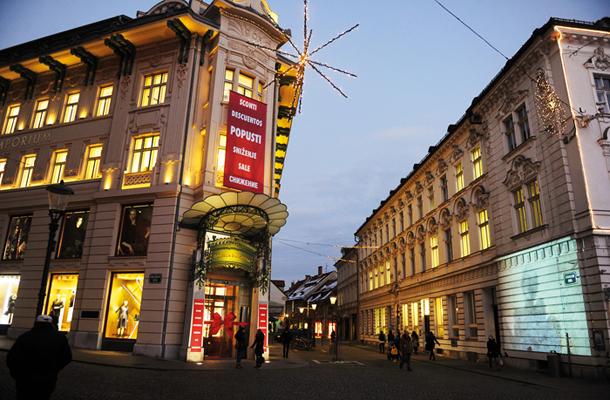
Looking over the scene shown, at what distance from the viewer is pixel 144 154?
21.1m

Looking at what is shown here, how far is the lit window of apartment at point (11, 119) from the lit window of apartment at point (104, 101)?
678 centimetres

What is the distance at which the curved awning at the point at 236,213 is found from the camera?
1753cm

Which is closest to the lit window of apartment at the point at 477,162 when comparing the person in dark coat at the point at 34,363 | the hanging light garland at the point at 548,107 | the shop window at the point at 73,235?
the hanging light garland at the point at 548,107

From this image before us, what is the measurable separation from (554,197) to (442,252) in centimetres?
1147

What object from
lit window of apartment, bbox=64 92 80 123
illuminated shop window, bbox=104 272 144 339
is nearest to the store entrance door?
illuminated shop window, bbox=104 272 144 339

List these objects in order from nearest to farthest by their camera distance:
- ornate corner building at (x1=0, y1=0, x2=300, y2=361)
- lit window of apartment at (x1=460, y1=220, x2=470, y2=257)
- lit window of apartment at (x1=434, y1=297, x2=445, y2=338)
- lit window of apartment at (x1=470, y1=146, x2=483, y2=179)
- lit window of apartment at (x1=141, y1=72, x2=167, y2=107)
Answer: ornate corner building at (x1=0, y1=0, x2=300, y2=361), lit window of apartment at (x1=141, y1=72, x2=167, y2=107), lit window of apartment at (x1=470, y1=146, x2=483, y2=179), lit window of apartment at (x1=460, y1=220, x2=470, y2=257), lit window of apartment at (x1=434, y1=297, x2=445, y2=338)

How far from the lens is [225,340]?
18906mm

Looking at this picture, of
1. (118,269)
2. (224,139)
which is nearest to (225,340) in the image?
(118,269)

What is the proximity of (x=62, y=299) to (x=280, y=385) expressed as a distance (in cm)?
1456

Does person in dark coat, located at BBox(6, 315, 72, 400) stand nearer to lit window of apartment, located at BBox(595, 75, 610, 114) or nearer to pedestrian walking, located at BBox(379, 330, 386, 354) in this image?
lit window of apartment, located at BBox(595, 75, 610, 114)

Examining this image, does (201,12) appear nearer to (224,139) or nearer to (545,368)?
(224,139)

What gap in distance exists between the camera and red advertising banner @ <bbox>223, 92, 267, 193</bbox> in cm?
1989

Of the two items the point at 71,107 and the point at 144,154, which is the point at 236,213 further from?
the point at 71,107

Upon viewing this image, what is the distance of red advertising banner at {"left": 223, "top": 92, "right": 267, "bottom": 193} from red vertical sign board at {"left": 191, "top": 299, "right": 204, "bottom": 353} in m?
5.67
